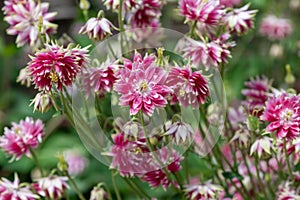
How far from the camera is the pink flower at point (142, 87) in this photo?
3.97 ft

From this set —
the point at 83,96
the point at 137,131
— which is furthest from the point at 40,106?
the point at 137,131

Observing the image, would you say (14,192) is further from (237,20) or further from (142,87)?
(237,20)

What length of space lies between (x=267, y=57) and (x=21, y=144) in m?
1.70

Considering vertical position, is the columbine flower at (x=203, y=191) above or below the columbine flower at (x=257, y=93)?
below

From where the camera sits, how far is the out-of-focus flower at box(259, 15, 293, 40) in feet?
8.70

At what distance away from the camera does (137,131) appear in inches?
52.4

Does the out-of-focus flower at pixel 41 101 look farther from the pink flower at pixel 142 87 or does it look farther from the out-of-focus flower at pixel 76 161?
the out-of-focus flower at pixel 76 161

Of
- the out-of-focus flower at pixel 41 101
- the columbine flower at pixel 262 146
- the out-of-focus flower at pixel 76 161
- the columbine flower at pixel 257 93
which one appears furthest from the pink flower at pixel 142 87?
the out-of-focus flower at pixel 76 161

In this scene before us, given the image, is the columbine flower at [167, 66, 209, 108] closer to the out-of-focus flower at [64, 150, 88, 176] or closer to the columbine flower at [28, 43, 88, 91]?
the columbine flower at [28, 43, 88, 91]

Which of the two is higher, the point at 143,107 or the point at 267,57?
the point at 143,107

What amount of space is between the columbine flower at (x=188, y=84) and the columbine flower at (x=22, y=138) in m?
0.39

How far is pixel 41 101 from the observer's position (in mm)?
1332

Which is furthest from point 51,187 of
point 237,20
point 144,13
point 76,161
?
point 76,161

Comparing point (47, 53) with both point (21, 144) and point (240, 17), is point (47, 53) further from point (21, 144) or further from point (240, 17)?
point (240, 17)
